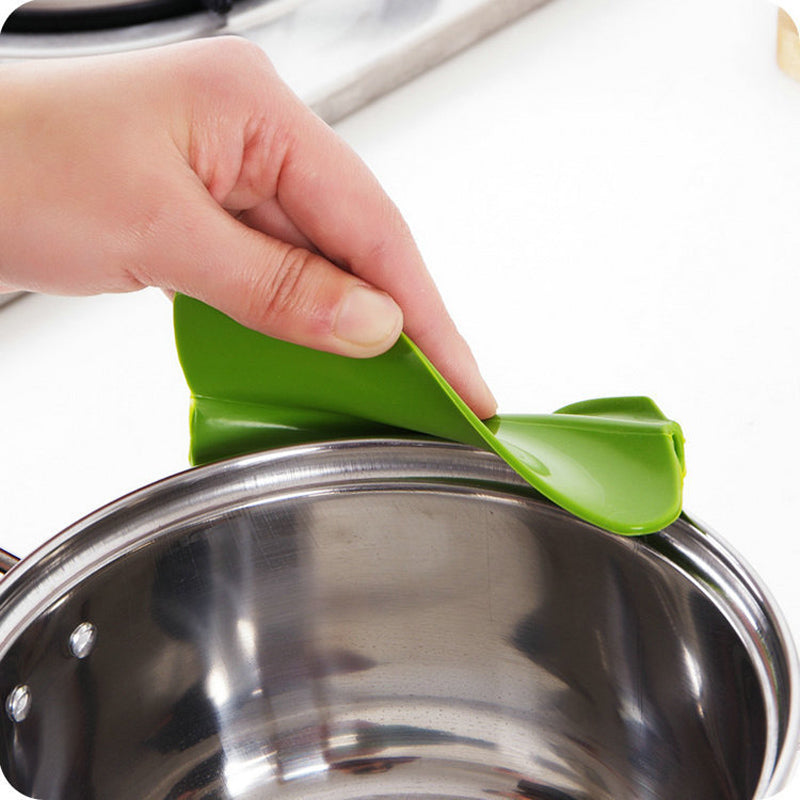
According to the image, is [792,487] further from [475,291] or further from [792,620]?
[475,291]

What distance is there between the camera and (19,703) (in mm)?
571

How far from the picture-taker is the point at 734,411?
30.2 inches

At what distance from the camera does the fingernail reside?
570mm

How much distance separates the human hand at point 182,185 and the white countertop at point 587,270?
20 cm

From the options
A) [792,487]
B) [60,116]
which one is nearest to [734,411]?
[792,487]

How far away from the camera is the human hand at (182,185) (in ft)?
1.79

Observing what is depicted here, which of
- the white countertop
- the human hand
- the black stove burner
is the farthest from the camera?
the black stove burner

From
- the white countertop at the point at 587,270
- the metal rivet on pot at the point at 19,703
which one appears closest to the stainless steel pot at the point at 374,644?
the metal rivet on pot at the point at 19,703

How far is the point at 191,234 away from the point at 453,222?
0.40 meters

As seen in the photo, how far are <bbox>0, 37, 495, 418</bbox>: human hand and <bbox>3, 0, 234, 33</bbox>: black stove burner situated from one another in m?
0.50

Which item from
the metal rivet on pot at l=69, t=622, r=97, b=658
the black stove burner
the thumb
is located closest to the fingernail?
the thumb

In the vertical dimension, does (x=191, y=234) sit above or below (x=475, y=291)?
above

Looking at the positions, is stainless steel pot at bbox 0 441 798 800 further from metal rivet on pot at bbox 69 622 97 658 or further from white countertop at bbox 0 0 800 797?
white countertop at bbox 0 0 800 797

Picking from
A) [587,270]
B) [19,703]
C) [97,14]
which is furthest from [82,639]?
[97,14]
